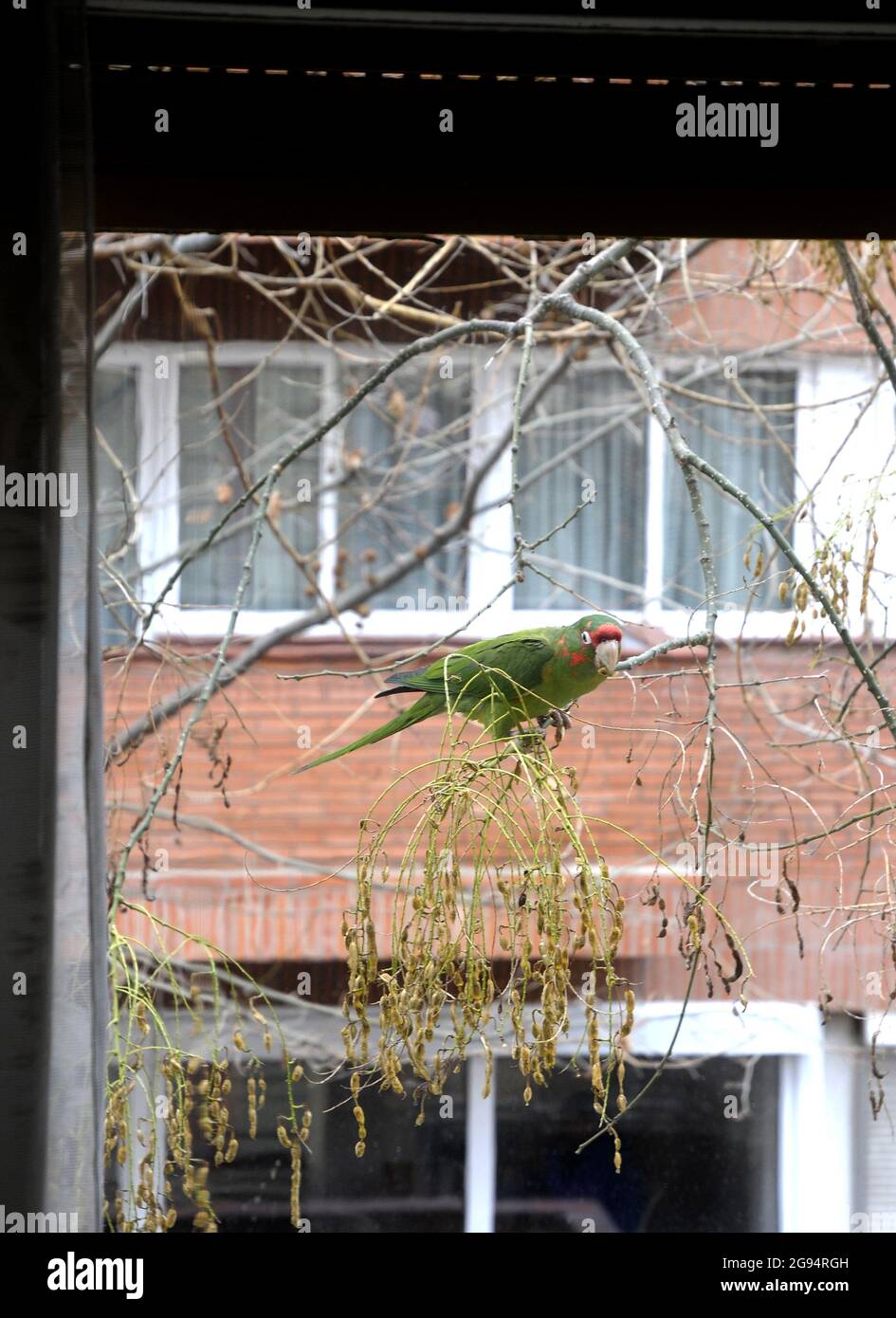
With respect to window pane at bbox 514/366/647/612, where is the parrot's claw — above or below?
below

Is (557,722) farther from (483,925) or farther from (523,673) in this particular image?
(483,925)

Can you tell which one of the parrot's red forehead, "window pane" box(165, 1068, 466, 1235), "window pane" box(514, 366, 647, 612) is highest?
"window pane" box(514, 366, 647, 612)

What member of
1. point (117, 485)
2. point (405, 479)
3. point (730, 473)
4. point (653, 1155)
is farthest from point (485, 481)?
point (653, 1155)

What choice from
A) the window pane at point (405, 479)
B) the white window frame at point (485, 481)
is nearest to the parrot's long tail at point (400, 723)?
the white window frame at point (485, 481)

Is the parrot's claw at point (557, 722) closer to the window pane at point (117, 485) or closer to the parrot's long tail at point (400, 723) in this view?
the parrot's long tail at point (400, 723)

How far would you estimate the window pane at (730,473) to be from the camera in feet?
4.31

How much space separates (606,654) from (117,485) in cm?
68

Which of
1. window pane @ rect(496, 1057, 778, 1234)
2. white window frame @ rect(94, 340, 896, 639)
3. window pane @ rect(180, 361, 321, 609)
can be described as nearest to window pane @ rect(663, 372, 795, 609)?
white window frame @ rect(94, 340, 896, 639)

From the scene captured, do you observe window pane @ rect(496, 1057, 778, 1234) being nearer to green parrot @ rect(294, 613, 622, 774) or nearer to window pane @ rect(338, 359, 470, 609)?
green parrot @ rect(294, 613, 622, 774)

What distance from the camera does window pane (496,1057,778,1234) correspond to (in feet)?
4.21

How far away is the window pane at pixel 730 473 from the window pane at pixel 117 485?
2.17 feet

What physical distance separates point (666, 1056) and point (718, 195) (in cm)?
91

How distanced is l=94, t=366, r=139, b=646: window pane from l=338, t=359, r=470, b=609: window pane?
269mm
